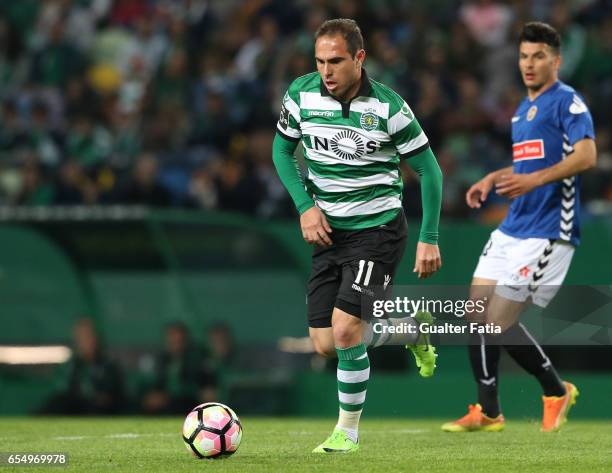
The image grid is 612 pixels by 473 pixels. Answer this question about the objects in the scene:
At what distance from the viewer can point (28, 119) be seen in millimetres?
16578

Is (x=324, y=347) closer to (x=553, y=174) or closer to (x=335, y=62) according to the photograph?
(x=335, y=62)

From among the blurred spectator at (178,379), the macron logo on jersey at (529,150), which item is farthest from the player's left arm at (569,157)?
the blurred spectator at (178,379)

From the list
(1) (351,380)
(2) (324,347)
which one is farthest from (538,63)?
(1) (351,380)

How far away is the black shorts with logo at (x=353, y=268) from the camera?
7.25m

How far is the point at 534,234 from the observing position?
28.6ft

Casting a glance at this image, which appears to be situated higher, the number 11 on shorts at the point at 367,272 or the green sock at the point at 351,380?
the number 11 on shorts at the point at 367,272

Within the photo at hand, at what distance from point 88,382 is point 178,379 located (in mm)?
886

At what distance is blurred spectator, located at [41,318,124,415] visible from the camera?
1276 cm

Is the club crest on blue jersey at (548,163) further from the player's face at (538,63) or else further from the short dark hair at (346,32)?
the short dark hair at (346,32)

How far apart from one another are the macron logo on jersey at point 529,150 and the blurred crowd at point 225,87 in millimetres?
4229

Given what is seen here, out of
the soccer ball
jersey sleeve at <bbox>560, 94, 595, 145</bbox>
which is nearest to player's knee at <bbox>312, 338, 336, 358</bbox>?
the soccer ball

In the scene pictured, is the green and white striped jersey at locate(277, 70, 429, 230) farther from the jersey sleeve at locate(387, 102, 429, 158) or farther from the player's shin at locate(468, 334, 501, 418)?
the player's shin at locate(468, 334, 501, 418)

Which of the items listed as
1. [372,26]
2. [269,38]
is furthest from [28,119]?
[372,26]

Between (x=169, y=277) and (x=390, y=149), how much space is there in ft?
19.1
